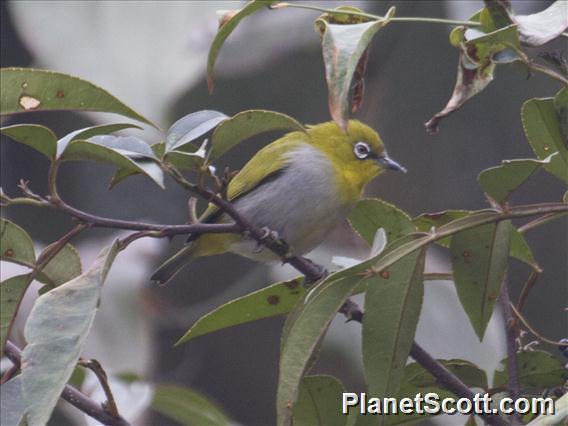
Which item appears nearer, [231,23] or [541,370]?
[231,23]

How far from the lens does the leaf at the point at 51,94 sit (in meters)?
1.30

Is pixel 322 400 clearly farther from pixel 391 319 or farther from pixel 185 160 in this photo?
pixel 185 160

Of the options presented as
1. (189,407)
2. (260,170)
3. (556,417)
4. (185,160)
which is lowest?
(556,417)

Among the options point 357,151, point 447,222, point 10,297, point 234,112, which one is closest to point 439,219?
point 447,222

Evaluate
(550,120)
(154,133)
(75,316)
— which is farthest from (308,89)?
Result: (75,316)

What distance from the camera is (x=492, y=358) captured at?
268 cm

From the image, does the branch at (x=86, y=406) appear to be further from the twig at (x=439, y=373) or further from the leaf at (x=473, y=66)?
the leaf at (x=473, y=66)

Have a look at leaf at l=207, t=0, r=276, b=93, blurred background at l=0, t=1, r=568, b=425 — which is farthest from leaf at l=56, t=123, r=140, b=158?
blurred background at l=0, t=1, r=568, b=425

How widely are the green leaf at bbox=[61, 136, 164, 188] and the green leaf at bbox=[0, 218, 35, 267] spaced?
191 mm

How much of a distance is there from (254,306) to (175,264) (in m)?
1.27

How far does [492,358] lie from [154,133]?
207 cm

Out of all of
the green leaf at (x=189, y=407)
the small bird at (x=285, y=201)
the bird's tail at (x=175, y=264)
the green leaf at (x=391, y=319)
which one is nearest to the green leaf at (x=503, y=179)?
the green leaf at (x=391, y=319)

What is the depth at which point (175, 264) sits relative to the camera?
2.79m

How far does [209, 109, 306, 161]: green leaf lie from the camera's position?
1.31 m
